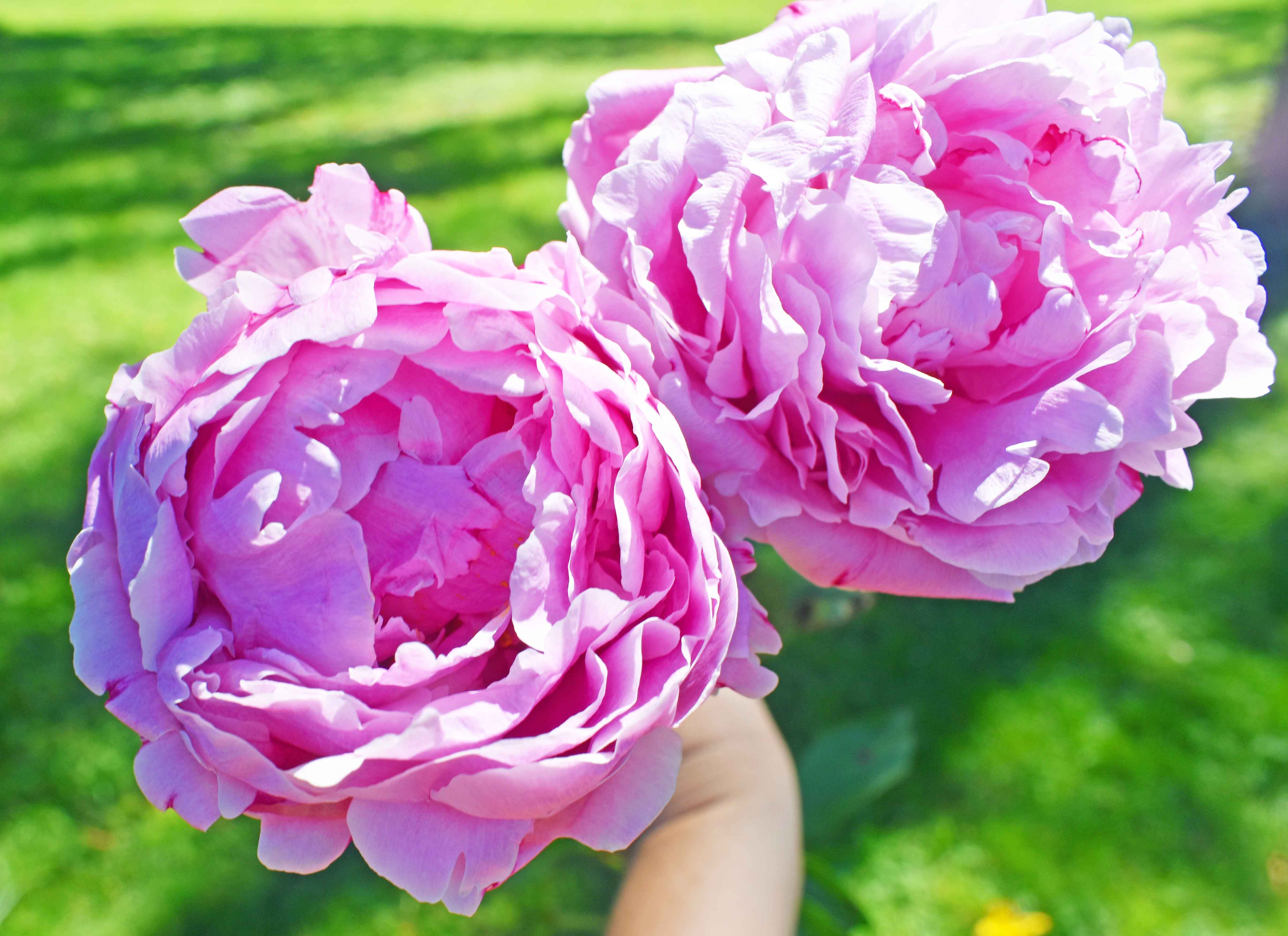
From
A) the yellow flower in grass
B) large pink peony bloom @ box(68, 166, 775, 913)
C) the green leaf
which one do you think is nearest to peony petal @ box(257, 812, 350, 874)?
large pink peony bloom @ box(68, 166, 775, 913)

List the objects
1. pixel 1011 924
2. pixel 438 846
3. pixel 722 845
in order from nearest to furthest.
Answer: pixel 438 846 < pixel 722 845 < pixel 1011 924

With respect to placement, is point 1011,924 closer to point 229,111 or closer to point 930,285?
point 930,285

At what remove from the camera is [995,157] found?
481mm

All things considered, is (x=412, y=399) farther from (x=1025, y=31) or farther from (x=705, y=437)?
(x=1025, y=31)

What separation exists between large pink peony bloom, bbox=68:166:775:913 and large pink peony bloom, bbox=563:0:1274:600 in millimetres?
55

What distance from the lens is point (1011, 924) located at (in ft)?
4.48

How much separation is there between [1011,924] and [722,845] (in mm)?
913

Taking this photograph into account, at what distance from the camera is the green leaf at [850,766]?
42.4 inches

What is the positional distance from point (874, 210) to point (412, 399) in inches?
8.7

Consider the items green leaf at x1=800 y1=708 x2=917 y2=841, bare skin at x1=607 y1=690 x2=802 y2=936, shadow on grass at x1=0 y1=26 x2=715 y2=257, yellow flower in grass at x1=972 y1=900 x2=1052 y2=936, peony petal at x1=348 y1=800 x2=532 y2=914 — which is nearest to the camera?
peony petal at x1=348 y1=800 x2=532 y2=914

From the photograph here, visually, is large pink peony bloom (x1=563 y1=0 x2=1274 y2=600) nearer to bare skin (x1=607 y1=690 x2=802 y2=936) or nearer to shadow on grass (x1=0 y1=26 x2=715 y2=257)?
bare skin (x1=607 y1=690 x2=802 y2=936)

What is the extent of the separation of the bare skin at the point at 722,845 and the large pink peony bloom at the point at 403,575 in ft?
0.77

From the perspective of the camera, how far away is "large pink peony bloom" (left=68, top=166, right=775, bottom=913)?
0.39 m

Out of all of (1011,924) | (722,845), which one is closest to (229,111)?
(1011,924)
